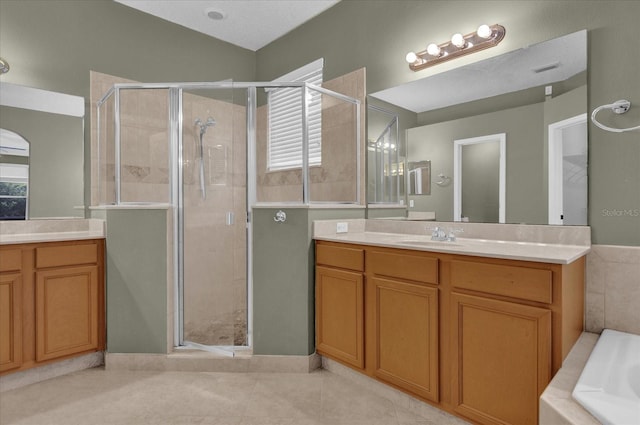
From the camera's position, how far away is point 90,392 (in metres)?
2.15

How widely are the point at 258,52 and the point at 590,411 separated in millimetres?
4010

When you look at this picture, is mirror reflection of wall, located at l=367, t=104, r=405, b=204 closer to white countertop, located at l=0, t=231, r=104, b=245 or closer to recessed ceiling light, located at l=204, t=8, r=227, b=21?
recessed ceiling light, located at l=204, t=8, r=227, b=21

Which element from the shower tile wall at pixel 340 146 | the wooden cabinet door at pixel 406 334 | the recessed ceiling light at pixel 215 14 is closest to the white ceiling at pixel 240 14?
the recessed ceiling light at pixel 215 14

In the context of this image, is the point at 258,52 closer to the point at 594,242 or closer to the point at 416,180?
the point at 416,180

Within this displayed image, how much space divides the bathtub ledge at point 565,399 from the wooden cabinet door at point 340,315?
1.04 meters

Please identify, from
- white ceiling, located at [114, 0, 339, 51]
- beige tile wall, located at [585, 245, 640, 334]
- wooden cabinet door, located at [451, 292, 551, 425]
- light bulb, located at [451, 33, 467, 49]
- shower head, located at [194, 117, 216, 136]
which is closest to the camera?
wooden cabinet door, located at [451, 292, 551, 425]

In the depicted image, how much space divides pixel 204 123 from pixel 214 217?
66 cm

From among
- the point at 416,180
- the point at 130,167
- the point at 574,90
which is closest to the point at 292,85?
the point at 416,180

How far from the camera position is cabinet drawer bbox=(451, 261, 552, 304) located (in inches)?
56.6

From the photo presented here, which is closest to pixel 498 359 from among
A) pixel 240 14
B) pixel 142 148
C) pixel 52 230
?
pixel 142 148

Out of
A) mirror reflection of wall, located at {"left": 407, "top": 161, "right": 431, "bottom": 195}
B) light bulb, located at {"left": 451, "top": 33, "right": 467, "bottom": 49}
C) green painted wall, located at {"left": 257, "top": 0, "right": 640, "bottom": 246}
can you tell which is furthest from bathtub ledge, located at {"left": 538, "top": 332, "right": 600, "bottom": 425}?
light bulb, located at {"left": 451, "top": 33, "right": 467, "bottom": 49}

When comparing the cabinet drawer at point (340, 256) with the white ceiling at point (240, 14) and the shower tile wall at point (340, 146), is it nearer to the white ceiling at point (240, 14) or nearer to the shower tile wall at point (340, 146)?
the shower tile wall at point (340, 146)

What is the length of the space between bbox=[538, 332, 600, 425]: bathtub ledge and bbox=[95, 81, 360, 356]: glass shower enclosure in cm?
168

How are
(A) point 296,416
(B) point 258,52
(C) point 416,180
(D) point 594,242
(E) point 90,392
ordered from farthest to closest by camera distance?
(B) point 258,52
(C) point 416,180
(E) point 90,392
(A) point 296,416
(D) point 594,242
